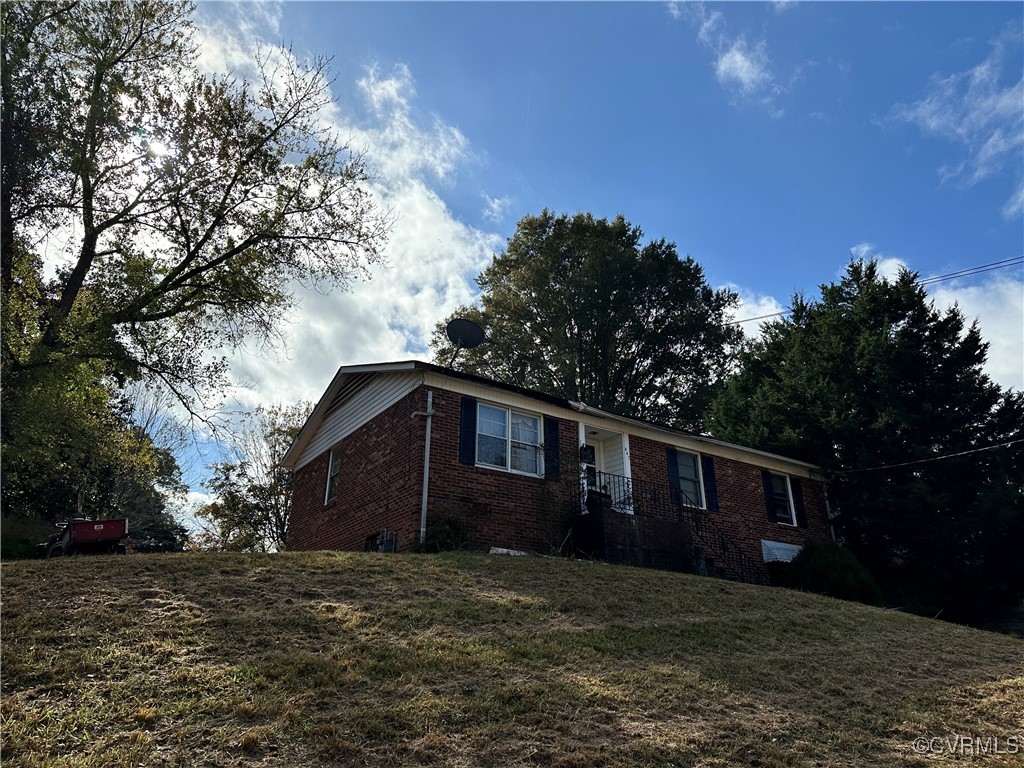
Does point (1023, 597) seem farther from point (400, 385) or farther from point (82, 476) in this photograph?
point (82, 476)

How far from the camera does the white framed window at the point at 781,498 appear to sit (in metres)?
17.5

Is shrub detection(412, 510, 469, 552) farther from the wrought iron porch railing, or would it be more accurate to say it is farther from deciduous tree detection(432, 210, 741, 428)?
deciduous tree detection(432, 210, 741, 428)

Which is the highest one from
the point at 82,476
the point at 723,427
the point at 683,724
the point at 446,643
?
the point at 723,427

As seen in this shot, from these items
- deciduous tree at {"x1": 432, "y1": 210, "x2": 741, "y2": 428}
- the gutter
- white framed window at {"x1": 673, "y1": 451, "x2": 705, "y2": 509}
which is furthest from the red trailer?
deciduous tree at {"x1": 432, "y1": 210, "x2": 741, "y2": 428}

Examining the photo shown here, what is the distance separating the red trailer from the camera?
36.7 feet

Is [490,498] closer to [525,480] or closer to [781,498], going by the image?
[525,480]

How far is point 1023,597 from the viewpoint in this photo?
53.5 feet

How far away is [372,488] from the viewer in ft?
45.3

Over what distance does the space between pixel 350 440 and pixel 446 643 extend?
992cm

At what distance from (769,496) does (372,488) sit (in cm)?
1055

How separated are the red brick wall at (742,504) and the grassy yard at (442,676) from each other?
249 inches

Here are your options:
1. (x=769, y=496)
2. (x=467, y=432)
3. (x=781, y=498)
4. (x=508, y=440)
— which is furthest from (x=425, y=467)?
(x=781, y=498)

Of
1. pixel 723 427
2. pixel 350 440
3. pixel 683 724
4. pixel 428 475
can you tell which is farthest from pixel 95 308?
pixel 723 427

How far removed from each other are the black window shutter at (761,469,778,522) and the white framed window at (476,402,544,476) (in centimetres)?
728
